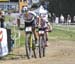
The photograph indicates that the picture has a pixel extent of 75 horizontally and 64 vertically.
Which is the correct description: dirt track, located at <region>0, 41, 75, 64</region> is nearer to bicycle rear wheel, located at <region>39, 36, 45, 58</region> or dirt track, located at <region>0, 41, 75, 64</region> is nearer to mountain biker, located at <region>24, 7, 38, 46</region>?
bicycle rear wheel, located at <region>39, 36, 45, 58</region>

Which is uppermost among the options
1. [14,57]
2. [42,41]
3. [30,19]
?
[30,19]

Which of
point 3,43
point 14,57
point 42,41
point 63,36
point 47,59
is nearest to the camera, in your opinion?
point 47,59

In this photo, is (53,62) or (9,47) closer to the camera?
(53,62)

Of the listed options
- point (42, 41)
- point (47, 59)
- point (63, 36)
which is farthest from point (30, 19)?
point (63, 36)

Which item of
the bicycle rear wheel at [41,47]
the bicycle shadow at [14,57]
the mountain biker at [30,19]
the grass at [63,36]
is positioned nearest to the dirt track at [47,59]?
the bicycle shadow at [14,57]

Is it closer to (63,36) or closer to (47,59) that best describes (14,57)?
(47,59)

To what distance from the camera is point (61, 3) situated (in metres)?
89.2

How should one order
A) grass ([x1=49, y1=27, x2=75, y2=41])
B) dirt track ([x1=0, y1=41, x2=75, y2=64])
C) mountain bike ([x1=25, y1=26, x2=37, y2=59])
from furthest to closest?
grass ([x1=49, y1=27, x2=75, y2=41]) < mountain bike ([x1=25, y1=26, x2=37, y2=59]) < dirt track ([x1=0, y1=41, x2=75, y2=64])

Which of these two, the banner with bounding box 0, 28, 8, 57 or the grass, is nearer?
the banner with bounding box 0, 28, 8, 57

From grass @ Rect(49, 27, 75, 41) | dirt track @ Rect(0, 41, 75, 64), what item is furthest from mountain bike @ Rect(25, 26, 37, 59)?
grass @ Rect(49, 27, 75, 41)

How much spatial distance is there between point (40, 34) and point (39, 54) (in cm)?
81

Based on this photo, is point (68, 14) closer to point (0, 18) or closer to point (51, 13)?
point (51, 13)

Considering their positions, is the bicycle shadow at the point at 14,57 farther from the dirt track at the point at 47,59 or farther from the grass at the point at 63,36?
the grass at the point at 63,36

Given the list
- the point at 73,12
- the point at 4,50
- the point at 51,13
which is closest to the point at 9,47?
the point at 4,50
